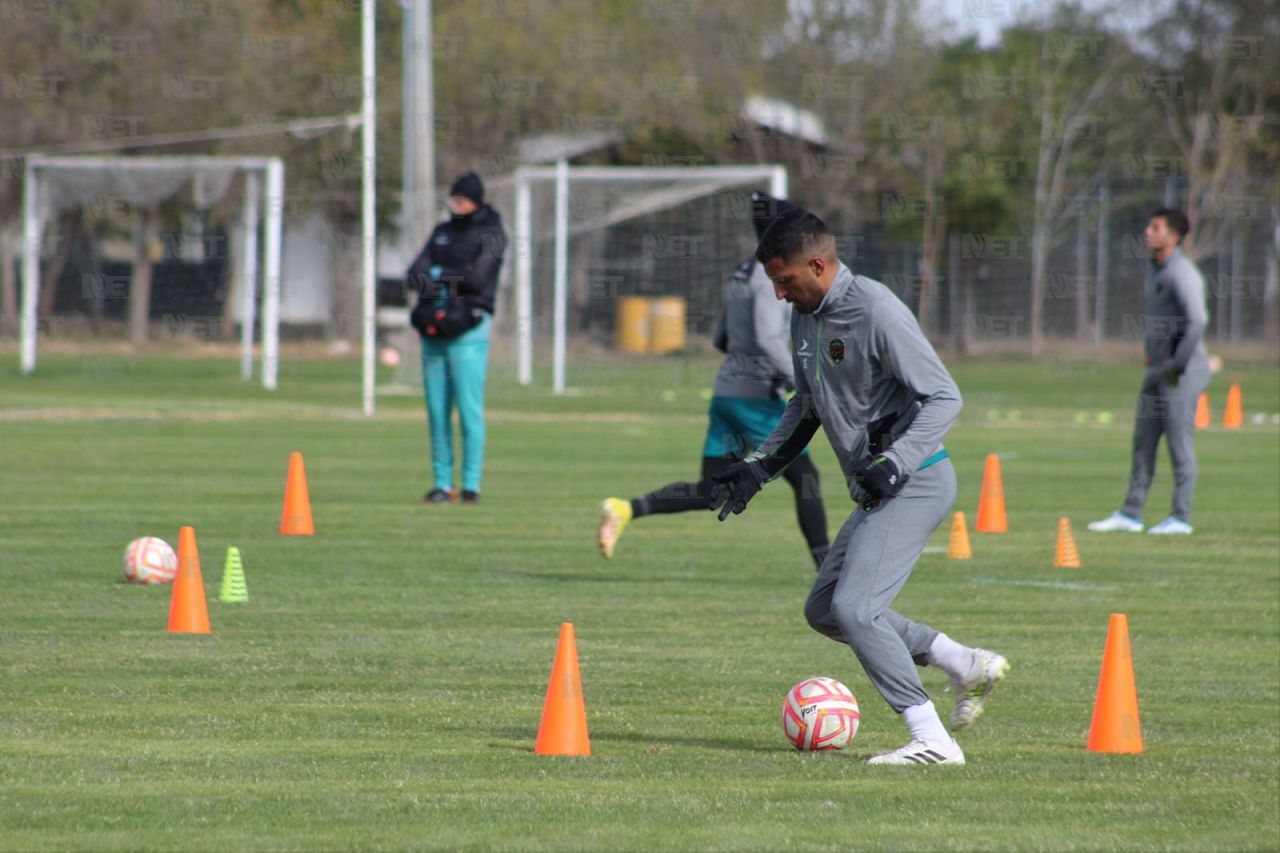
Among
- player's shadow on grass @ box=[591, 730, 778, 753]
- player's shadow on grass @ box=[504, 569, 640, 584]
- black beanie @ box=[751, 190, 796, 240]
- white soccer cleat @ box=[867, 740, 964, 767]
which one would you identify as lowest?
player's shadow on grass @ box=[504, 569, 640, 584]

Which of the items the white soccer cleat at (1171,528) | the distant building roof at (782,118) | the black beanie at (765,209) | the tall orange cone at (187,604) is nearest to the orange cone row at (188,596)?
the tall orange cone at (187,604)

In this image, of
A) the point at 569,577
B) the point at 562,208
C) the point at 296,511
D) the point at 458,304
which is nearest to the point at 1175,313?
the point at 569,577

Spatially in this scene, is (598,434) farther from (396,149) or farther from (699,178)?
(396,149)

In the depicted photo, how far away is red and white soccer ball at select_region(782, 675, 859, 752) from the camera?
282 inches

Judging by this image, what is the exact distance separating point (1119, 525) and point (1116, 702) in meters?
7.97

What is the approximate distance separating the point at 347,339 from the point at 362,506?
116 feet

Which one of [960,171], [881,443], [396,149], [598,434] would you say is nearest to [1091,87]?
[960,171]

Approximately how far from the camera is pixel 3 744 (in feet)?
22.6

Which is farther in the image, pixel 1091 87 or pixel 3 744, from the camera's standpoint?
pixel 1091 87

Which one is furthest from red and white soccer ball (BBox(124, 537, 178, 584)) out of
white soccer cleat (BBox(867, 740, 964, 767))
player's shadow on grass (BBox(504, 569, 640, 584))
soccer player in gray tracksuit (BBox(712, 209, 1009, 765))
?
white soccer cleat (BBox(867, 740, 964, 767))

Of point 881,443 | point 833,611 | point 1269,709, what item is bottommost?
point 1269,709

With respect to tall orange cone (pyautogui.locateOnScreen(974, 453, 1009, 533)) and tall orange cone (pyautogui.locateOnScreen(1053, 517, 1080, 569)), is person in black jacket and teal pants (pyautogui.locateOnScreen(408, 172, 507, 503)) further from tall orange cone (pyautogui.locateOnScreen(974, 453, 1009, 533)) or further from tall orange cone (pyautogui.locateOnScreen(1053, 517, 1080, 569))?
tall orange cone (pyautogui.locateOnScreen(1053, 517, 1080, 569))

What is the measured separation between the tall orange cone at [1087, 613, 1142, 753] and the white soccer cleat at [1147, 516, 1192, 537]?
7658mm

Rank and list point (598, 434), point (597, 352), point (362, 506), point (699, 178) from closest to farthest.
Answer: point (362, 506), point (598, 434), point (699, 178), point (597, 352)
